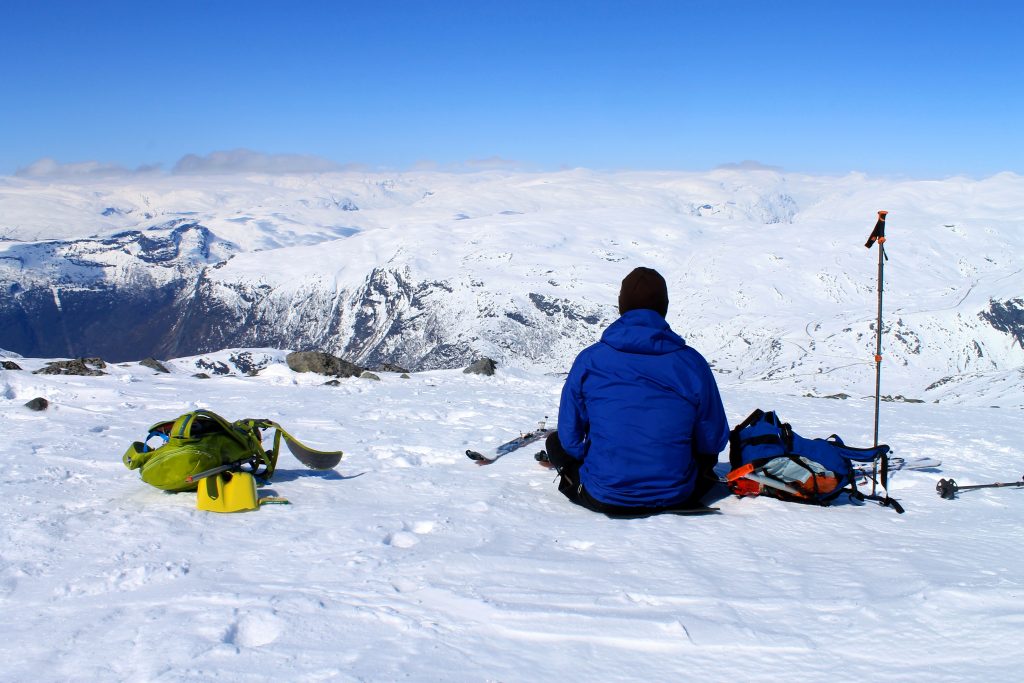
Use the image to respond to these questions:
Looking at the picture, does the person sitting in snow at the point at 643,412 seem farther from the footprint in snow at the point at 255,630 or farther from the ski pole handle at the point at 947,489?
the footprint in snow at the point at 255,630

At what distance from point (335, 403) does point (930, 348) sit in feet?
578

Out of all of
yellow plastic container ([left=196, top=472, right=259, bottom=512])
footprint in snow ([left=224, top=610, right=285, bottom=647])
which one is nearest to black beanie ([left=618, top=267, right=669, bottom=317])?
yellow plastic container ([left=196, top=472, right=259, bottom=512])

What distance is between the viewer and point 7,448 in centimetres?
905

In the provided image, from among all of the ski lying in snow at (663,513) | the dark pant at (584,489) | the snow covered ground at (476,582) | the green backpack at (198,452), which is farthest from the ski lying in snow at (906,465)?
the green backpack at (198,452)

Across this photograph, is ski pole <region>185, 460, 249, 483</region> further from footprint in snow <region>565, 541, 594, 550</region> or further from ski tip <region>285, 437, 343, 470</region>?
footprint in snow <region>565, 541, 594, 550</region>

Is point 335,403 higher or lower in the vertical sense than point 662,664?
lower

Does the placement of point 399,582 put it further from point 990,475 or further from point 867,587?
point 990,475

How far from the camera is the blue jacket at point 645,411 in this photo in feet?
21.7

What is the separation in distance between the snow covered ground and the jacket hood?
1.58 meters

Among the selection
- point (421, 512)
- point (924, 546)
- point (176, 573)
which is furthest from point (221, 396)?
point (924, 546)

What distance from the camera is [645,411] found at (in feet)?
21.8

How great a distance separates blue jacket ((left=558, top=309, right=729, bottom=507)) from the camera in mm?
6602

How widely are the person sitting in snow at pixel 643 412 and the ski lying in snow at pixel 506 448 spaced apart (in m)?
1.98

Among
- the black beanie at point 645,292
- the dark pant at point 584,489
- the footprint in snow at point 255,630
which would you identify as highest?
the black beanie at point 645,292
